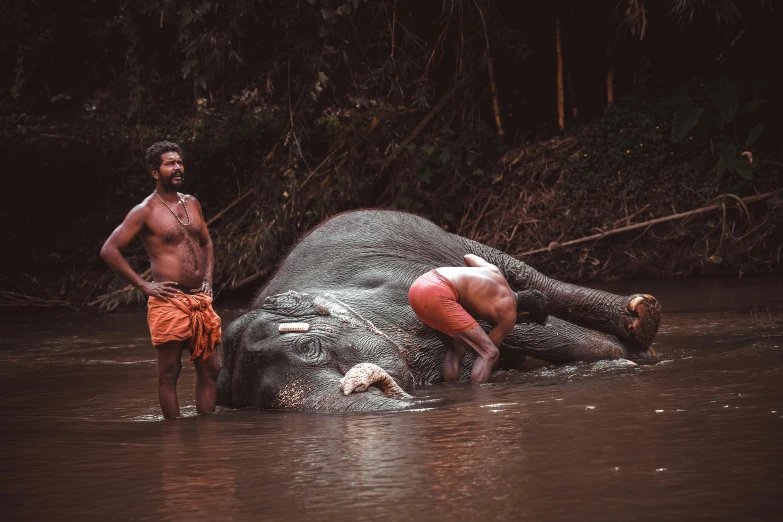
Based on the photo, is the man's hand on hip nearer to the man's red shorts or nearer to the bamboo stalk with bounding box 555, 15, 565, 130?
the man's red shorts

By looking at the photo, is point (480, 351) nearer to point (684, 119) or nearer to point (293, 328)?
point (293, 328)

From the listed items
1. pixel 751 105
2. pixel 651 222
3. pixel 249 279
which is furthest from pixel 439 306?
pixel 751 105

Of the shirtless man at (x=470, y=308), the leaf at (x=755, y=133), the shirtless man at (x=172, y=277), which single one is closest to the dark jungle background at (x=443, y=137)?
the leaf at (x=755, y=133)

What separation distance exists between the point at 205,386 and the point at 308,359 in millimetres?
577

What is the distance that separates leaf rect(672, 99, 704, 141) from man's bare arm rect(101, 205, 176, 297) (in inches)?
293

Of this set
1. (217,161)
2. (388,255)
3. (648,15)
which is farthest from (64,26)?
(388,255)

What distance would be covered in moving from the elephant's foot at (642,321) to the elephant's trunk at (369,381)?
6.69ft

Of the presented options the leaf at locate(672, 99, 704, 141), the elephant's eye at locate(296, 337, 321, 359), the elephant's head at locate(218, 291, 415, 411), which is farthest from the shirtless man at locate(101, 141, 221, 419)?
the leaf at locate(672, 99, 704, 141)

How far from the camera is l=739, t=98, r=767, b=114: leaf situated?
1164 cm

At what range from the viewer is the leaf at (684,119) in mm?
11617

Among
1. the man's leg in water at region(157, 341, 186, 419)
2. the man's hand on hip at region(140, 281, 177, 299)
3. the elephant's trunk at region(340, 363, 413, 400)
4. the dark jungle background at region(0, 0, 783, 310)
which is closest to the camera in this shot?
the elephant's trunk at region(340, 363, 413, 400)

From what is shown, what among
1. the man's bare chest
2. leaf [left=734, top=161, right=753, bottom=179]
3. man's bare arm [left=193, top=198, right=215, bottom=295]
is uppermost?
leaf [left=734, top=161, right=753, bottom=179]

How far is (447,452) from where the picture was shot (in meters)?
4.07

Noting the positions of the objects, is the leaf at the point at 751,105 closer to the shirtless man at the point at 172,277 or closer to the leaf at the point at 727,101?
the leaf at the point at 727,101
